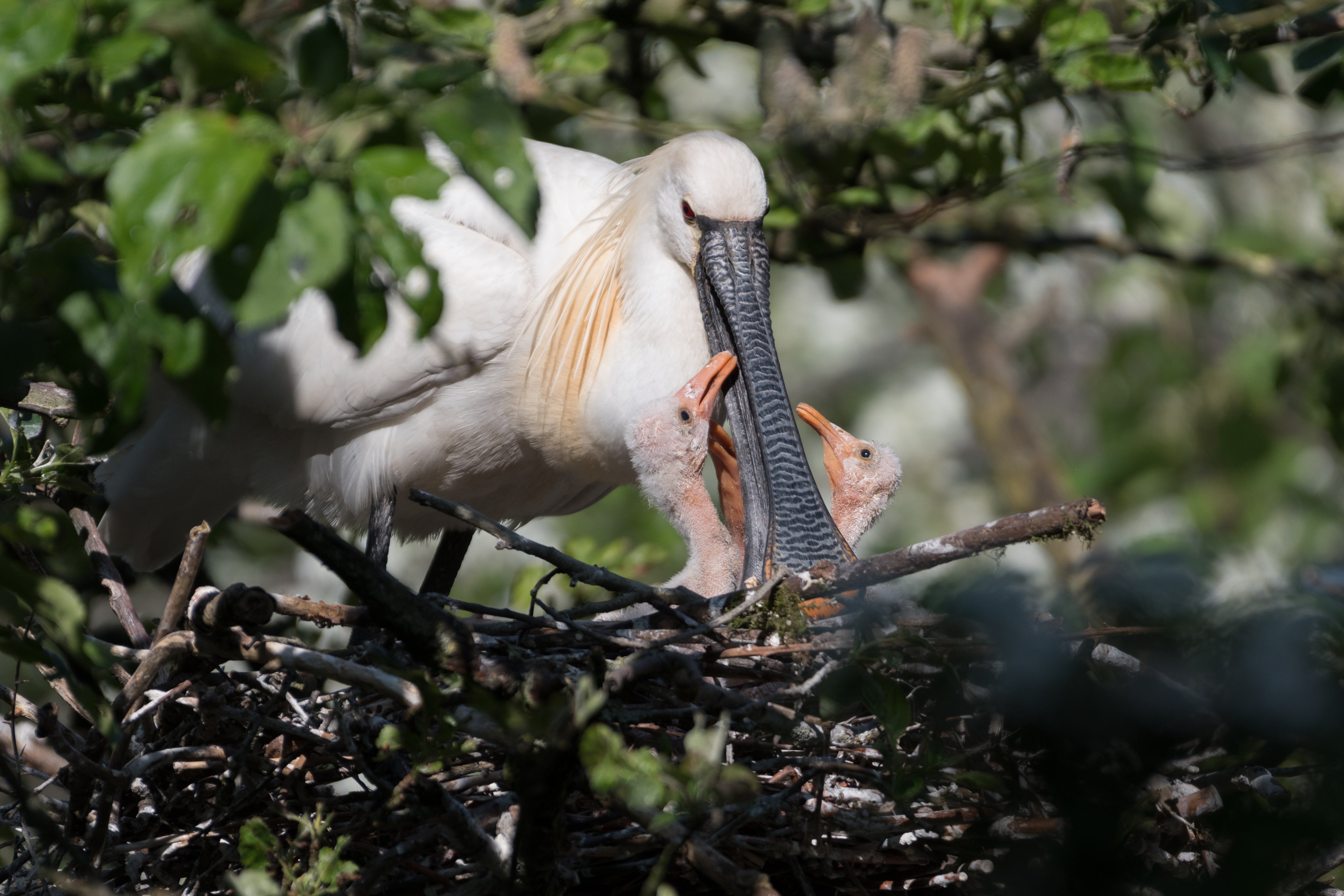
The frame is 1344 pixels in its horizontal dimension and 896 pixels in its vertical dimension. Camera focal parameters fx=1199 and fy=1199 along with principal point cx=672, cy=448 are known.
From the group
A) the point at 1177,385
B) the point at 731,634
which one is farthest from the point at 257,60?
the point at 1177,385

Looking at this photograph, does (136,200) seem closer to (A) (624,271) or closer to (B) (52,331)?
(B) (52,331)

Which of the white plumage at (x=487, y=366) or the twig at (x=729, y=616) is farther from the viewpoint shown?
the white plumage at (x=487, y=366)

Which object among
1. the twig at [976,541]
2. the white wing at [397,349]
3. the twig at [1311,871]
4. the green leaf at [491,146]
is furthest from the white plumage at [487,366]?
the twig at [1311,871]

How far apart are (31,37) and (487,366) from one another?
2.27 meters

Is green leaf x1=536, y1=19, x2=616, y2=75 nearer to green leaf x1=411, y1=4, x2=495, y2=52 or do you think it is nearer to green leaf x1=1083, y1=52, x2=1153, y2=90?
green leaf x1=411, y1=4, x2=495, y2=52

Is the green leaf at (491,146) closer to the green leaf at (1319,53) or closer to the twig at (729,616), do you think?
the twig at (729,616)

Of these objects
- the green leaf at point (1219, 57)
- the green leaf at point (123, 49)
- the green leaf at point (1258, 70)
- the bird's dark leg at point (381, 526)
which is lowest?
the green leaf at point (123, 49)

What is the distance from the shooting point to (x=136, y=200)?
1284mm

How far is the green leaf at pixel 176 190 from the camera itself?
1.27 metres

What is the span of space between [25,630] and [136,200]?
1.29 metres

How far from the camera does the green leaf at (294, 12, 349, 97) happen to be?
1.48 metres

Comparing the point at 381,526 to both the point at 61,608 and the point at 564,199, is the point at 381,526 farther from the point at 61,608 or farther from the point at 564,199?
the point at 61,608

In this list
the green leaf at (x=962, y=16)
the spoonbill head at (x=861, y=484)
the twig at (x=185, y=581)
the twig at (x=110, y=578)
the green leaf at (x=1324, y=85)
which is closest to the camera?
the twig at (x=185, y=581)

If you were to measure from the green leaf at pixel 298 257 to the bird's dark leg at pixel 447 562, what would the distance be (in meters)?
3.23
